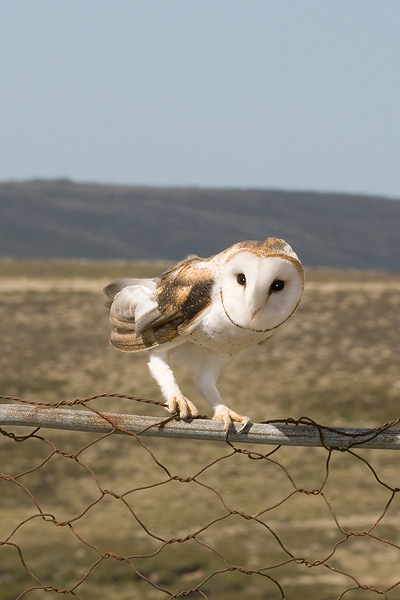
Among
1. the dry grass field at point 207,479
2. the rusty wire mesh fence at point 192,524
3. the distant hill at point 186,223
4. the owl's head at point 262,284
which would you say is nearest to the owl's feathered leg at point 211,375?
the dry grass field at point 207,479

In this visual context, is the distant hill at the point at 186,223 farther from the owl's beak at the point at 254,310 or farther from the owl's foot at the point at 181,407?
the owl's beak at the point at 254,310

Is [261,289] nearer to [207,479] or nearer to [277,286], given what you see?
[277,286]

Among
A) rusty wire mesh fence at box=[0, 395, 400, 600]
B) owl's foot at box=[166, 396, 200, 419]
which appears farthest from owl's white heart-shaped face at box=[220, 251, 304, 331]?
rusty wire mesh fence at box=[0, 395, 400, 600]

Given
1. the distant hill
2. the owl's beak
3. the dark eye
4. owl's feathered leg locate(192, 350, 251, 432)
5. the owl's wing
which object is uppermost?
the dark eye

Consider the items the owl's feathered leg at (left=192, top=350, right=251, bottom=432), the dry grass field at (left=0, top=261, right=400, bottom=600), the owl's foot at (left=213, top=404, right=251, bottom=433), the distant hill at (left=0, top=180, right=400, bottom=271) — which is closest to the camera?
the owl's foot at (left=213, top=404, right=251, bottom=433)

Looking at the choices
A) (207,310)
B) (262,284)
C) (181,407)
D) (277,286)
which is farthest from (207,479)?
(262,284)

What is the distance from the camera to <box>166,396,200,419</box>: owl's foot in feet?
10.9

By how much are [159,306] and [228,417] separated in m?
0.77

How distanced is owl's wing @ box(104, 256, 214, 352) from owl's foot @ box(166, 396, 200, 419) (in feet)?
1.22

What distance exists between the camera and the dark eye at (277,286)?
325cm

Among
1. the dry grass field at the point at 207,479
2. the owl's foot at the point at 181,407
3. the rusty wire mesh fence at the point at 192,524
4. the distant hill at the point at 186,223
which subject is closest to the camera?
the owl's foot at the point at 181,407

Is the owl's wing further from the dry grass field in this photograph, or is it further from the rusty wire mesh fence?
the rusty wire mesh fence

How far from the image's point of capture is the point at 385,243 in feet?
371

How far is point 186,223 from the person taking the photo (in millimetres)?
122750
